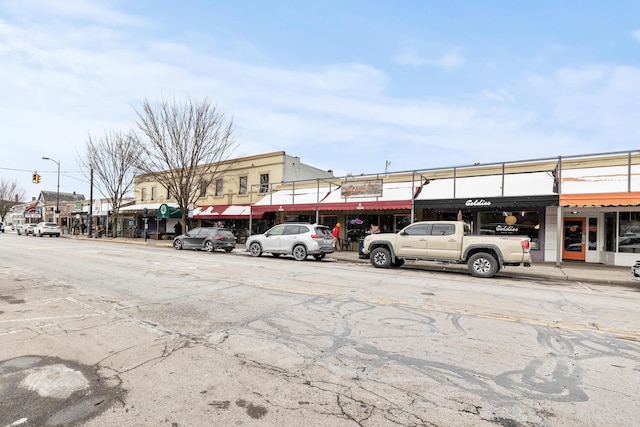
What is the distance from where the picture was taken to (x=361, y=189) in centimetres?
1967

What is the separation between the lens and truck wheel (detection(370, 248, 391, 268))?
13984 millimetres

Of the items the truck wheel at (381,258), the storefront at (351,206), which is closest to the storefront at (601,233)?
the truck wheel at (381,258)

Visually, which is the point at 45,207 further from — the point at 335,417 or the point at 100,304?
the point at 335,417

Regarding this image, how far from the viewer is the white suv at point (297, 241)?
1638 centimetres

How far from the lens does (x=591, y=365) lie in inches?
165

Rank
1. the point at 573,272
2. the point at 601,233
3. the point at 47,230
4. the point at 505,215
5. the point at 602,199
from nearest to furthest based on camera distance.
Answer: the point at 602,199 < the point at 573,272 < the point at 601,233 < the point at 505,215 < the point at 47,230

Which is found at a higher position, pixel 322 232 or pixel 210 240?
pixel 322 232

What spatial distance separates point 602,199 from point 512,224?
4.65 metres

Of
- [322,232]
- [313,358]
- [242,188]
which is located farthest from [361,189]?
[313,358]

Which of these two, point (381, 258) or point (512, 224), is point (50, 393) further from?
point (512, 224)

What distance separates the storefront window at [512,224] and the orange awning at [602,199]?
326 centimetres

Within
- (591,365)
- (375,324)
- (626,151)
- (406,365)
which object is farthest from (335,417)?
(626,151)

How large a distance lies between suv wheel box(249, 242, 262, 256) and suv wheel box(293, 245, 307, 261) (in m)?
2.11

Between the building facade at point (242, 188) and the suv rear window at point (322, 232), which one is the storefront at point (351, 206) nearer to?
the building facade at point (242, 188)
